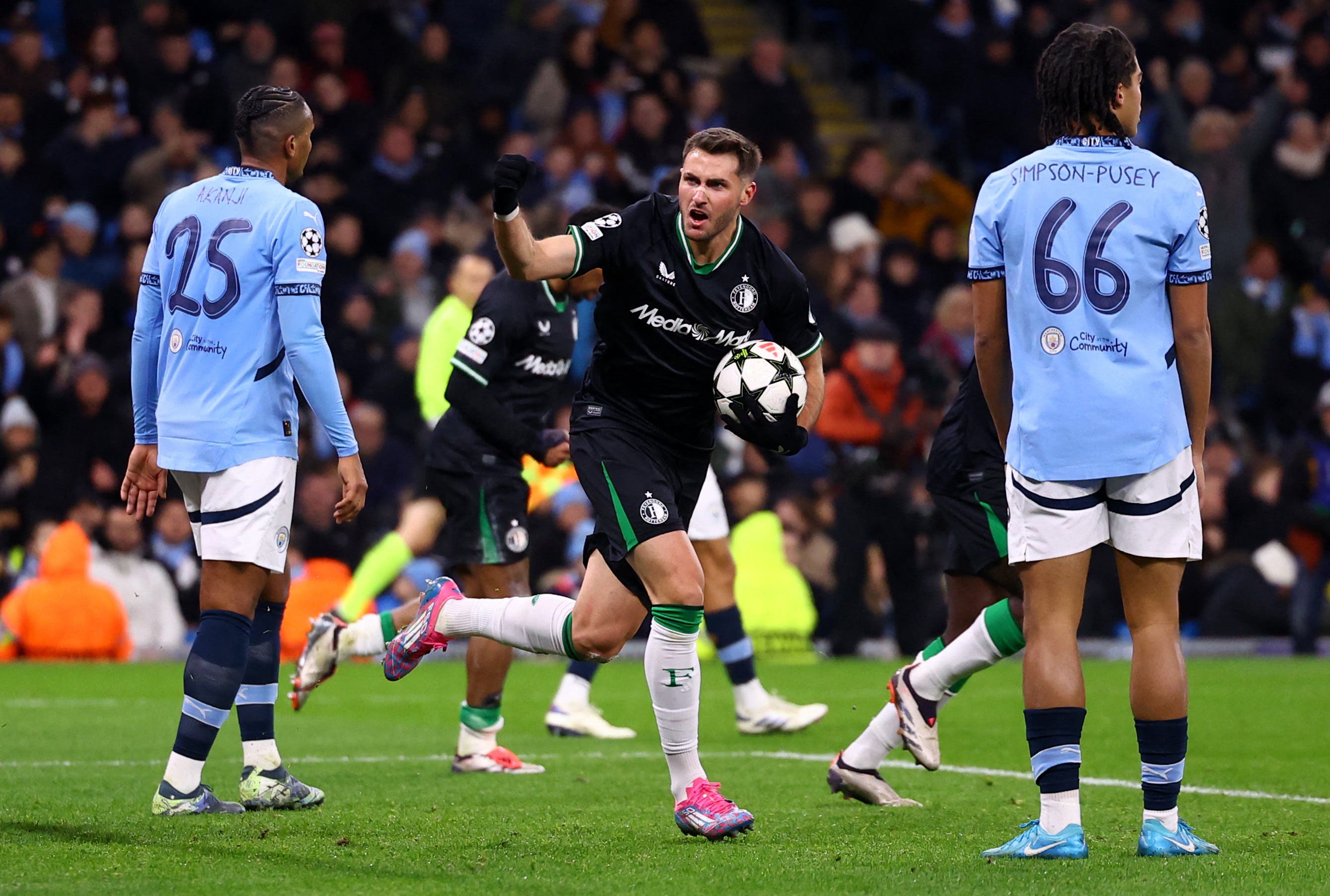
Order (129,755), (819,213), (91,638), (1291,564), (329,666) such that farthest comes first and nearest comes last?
(819,213), (1291,564), (91,638), (129,755), (329,666)

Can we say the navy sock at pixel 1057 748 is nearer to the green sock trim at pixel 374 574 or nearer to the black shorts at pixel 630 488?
the black shorts at pixel 630 488

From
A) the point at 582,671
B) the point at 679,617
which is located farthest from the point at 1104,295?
the point at 582,671

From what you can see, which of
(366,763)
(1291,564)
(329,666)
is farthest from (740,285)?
(1291,564)

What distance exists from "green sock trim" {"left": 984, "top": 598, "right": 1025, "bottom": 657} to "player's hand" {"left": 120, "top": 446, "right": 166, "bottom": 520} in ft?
9.56

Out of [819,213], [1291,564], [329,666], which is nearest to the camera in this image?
[329,666]

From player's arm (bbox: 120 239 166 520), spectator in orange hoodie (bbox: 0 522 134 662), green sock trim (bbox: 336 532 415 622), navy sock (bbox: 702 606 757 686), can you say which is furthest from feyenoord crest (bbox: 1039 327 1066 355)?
spectator in orange hoodie (bbox: 0 522 134 662)

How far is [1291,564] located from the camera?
1523cm

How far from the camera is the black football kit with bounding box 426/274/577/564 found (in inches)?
307

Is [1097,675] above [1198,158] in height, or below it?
below

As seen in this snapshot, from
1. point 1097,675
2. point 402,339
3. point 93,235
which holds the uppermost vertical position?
point 93,235

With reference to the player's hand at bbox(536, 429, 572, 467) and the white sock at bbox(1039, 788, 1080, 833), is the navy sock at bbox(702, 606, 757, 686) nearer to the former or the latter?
the player's hand at bbox(536, 429, 572, 467)

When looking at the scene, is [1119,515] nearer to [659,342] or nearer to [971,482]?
[971,482]

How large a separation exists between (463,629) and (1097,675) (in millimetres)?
7331

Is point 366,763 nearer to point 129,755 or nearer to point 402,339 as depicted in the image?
point 129,755
